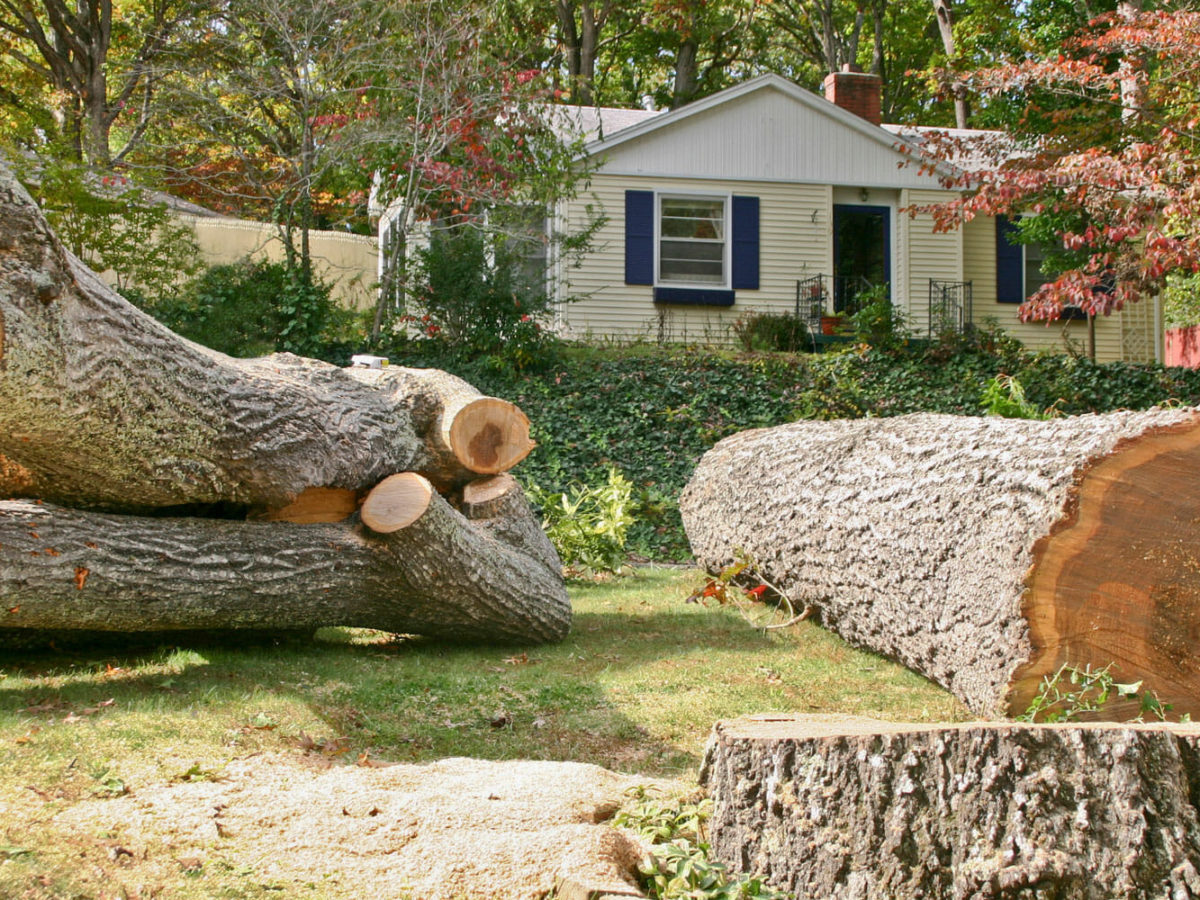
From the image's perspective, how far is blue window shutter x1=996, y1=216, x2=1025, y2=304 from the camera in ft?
58.4

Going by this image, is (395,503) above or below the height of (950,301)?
below

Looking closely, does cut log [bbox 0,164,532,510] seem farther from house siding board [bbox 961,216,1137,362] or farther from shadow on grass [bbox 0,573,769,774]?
house siding board [bbox 961,216,1137,362]

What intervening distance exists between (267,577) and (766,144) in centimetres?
1394

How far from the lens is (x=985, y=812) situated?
2.56 m

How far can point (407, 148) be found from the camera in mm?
13102

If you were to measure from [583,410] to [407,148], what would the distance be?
4022mm

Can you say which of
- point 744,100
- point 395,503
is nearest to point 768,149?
point 744,100

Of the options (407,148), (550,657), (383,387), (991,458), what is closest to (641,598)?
(550,657)

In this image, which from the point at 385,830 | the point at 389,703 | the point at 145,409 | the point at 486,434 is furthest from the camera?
the point at 486,434

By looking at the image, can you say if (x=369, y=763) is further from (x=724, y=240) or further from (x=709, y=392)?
(x=724, y=240)

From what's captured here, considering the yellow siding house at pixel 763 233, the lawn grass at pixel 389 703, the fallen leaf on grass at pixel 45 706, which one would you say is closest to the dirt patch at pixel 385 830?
the lawn grass at pixel 389 703

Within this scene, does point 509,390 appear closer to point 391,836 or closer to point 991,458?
point 991,458

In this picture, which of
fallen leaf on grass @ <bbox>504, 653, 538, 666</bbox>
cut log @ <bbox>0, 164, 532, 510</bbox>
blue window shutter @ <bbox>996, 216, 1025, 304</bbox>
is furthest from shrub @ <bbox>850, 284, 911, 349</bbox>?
fallen leaf on grass @ <bbox>504, 653, 538, 666</bbox>

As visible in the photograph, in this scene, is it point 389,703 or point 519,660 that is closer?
point 389,703
